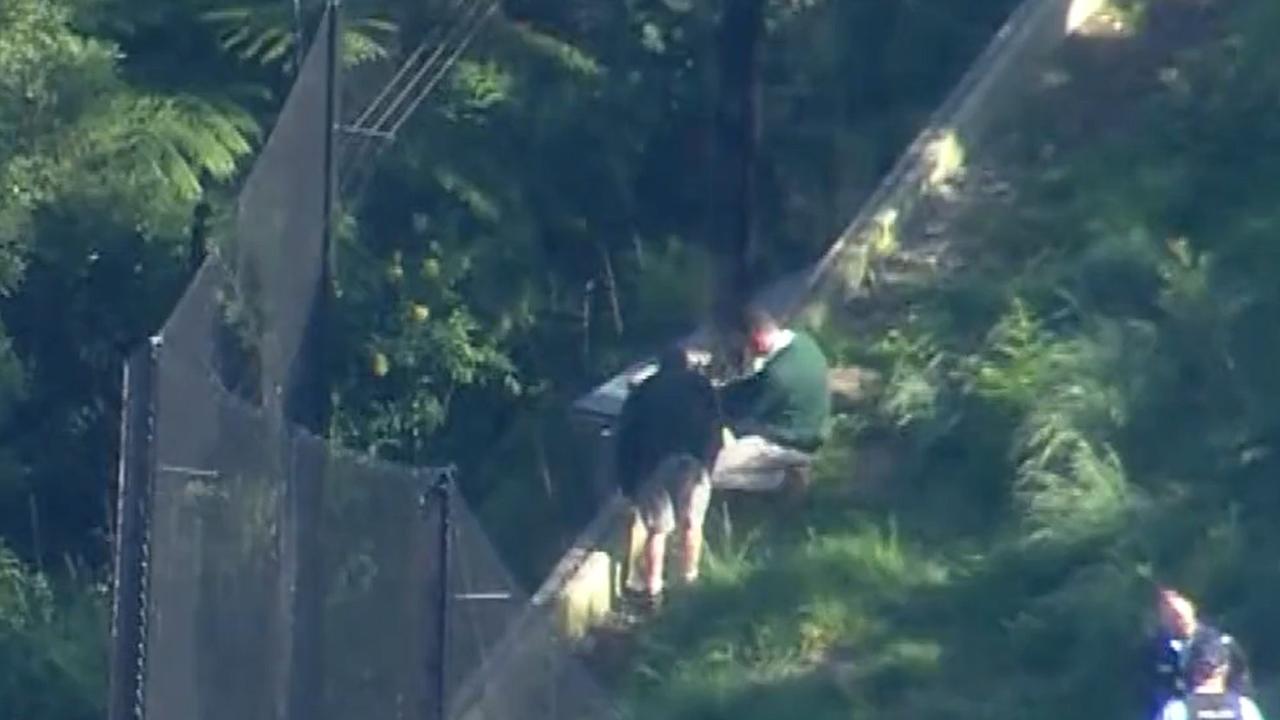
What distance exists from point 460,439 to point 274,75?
2531 millimetres

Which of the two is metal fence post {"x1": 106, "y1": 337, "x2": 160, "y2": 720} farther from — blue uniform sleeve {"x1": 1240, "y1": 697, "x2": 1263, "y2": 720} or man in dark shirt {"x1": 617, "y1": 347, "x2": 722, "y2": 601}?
man in dark shirt {"x1": 617, "y1": 347, "x2": 722, "y2": 601}

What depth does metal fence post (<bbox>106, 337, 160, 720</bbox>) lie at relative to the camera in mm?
11195

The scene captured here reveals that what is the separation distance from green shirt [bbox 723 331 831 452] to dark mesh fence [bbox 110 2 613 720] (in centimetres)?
498

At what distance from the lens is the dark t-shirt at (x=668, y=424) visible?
53.3ft

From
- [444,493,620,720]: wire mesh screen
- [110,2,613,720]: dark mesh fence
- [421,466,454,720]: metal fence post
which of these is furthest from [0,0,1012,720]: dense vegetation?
[421,466,454,720]: metal fence post

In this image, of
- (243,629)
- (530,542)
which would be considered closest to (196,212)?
(530,542)

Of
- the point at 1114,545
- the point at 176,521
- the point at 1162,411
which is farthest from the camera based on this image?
the point at 1162,411

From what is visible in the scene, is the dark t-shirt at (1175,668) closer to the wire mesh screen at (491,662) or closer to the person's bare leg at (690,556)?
the wire mesh screen at (491,662)

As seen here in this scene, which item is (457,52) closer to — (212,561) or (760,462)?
(760,462)

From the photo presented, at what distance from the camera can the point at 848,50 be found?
79.8 ft

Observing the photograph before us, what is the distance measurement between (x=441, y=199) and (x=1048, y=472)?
25.8 feet

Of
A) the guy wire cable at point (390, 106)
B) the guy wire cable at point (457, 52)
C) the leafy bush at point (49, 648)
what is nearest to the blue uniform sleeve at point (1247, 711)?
the guy wire cable at point (390, 106)

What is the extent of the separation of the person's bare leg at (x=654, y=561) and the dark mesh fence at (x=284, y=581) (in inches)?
176

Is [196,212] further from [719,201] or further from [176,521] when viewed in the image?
[176,521]
